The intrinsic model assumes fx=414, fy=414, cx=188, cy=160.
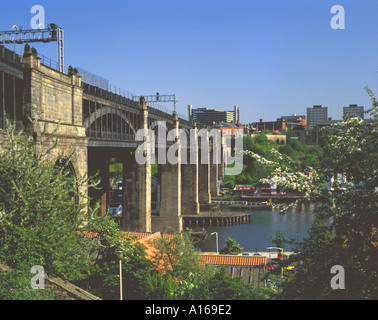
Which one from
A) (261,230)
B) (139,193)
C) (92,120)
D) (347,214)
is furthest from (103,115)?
(261,230)

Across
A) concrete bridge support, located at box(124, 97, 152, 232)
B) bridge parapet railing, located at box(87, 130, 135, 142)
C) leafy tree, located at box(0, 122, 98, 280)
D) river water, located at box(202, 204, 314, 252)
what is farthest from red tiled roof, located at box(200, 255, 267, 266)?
leafy tree, located at box(0, 122, 98, 280)

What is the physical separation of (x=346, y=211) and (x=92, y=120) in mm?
24177

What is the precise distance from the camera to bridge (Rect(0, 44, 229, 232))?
2044 centimetres

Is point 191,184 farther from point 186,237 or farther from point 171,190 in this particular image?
point 186,237

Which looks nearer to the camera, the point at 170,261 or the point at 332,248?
the point at 332,248

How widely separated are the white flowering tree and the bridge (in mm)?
11271

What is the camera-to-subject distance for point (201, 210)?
75.6m

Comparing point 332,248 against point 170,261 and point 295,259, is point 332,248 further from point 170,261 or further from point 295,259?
point 170,261

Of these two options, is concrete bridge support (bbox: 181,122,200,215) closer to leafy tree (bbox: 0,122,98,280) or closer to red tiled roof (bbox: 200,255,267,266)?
red tiled roof (bbox: 200,255,267,266)

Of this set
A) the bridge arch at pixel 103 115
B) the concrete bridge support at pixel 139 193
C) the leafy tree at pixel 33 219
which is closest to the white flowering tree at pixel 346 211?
the leafy tree at pixel 33 219

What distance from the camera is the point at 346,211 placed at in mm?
8945

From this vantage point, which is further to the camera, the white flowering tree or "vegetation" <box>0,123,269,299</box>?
"vegetation" <box>0,123,269,299</box>

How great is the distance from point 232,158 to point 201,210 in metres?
53.0

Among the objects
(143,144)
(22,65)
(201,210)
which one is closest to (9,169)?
(22,65)
